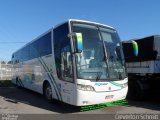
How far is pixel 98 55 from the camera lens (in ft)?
33.8

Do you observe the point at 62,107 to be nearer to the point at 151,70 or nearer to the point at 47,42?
the point at 47,42

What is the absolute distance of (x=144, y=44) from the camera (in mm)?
13141

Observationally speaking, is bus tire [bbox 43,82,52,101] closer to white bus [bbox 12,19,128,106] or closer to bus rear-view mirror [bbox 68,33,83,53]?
white bus [bbox 12,19,128,106]

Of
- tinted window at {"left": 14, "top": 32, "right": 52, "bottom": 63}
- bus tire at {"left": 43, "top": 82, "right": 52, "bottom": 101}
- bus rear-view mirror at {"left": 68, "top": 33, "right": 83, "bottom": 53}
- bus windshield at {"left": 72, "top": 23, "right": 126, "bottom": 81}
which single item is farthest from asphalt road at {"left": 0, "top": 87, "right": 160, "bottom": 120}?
tinted window at {"left": 14, "top": 32, "right": 52, "bottom": 63}

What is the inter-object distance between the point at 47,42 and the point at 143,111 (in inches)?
210

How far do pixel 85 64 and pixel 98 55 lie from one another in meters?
0.72

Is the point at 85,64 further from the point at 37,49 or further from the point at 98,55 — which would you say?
the point at 37,49

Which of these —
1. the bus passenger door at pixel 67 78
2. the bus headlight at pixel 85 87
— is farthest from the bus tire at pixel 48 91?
the bus headlight at pixel 85 87

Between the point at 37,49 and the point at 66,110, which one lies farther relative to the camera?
the point at 37,49

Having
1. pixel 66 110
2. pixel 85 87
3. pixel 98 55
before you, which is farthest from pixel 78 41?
pixel 66 110

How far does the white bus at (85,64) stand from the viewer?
969 centimetres

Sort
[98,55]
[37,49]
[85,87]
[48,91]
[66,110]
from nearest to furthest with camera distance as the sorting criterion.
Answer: [85,87], [98,55], [66,110], [48,91], [37,49]

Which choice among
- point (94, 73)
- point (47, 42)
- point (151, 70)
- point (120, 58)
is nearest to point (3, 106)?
point (47, 42)

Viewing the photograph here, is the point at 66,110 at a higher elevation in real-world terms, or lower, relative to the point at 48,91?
lower
